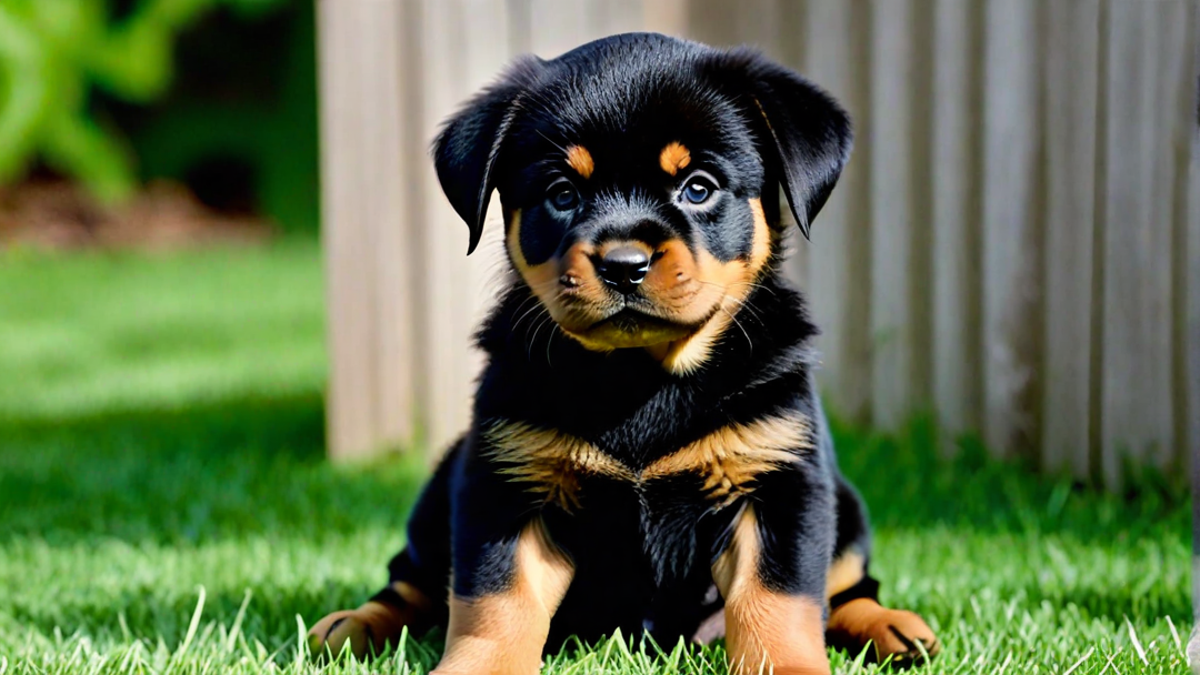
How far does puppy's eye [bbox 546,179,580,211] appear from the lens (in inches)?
94.6

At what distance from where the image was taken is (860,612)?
8.73 ft

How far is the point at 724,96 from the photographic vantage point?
2.45m

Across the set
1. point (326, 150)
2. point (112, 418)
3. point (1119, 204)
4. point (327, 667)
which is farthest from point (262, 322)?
point (327, 667)

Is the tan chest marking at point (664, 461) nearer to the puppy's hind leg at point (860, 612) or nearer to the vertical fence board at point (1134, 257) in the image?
the puppy's hind leg at point (860, 612)

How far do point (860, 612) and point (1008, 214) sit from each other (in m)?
2.12

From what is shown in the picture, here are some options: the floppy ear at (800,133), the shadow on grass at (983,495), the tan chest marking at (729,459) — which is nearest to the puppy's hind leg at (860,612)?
the tan chest marking at (729,459)

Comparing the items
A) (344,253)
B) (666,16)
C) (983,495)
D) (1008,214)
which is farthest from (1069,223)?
(344,253)

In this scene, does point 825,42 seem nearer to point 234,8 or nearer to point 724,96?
A: point 724,96

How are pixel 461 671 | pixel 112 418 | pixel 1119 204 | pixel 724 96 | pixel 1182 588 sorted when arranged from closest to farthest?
pixel 461 671 < pixel 724 96 < pixel 1182 588 < pixel 1119 204 < pixel 112 418

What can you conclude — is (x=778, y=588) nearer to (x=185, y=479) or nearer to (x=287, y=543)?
(x=287, y=543)

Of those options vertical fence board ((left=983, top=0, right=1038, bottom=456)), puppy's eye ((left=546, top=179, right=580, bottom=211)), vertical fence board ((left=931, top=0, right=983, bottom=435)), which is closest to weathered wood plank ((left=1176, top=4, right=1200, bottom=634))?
vertical fence board ((left=983, top=0, right=1038, bottom=456))

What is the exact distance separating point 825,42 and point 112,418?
3579 millimetres

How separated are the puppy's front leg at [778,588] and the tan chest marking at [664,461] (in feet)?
0.21

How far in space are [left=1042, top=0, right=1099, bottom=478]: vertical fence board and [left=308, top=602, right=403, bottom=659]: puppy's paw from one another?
2.44m
